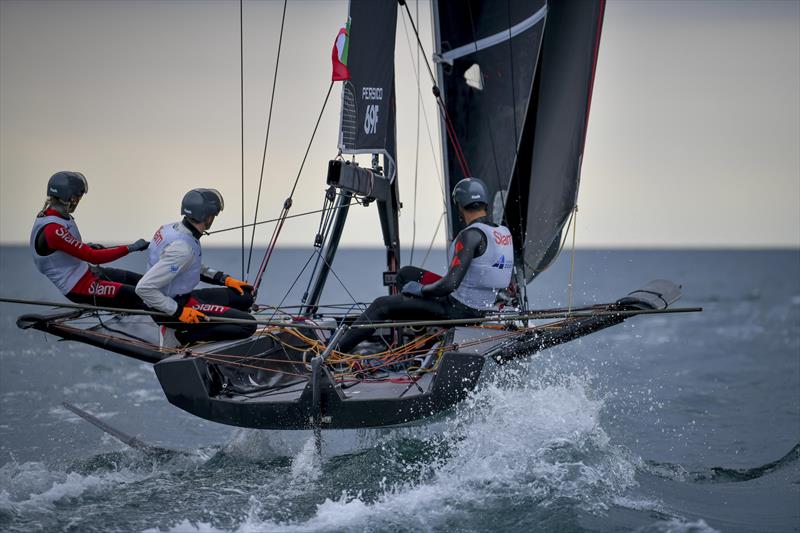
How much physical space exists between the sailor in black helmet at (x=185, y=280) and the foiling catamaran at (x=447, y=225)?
171mm

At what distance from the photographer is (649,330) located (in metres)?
23.6

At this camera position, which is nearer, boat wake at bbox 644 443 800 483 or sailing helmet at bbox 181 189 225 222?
sailing helmet at bbox 181 189 225 222

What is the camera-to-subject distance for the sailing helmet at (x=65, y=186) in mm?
7598

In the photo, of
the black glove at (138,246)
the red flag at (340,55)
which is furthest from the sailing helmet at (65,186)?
the red flag at (340,55)

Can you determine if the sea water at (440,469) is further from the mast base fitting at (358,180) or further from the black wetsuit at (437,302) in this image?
the mast base fitting at (358,180)

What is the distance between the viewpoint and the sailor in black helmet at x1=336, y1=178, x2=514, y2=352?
7402 millimetres

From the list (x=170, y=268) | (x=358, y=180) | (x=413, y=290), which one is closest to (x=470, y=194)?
(x=413, y=290)

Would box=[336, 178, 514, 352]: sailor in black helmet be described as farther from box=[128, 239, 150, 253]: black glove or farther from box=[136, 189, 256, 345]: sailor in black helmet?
box=[128, 239, 150, 253]: black glove

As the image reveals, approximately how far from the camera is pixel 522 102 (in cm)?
996

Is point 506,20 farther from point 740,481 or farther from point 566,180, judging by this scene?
point 740,481

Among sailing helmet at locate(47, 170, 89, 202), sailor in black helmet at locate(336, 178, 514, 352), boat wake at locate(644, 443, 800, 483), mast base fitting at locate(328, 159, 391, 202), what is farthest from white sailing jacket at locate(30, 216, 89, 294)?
boat wake at locate(644, 443, 800, 483)

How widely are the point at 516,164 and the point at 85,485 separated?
5222 millimetres

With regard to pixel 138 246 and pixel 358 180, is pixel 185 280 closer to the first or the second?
pixel 138 246

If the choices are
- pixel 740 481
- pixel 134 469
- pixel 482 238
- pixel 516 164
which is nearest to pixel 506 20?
pixel 516 164
